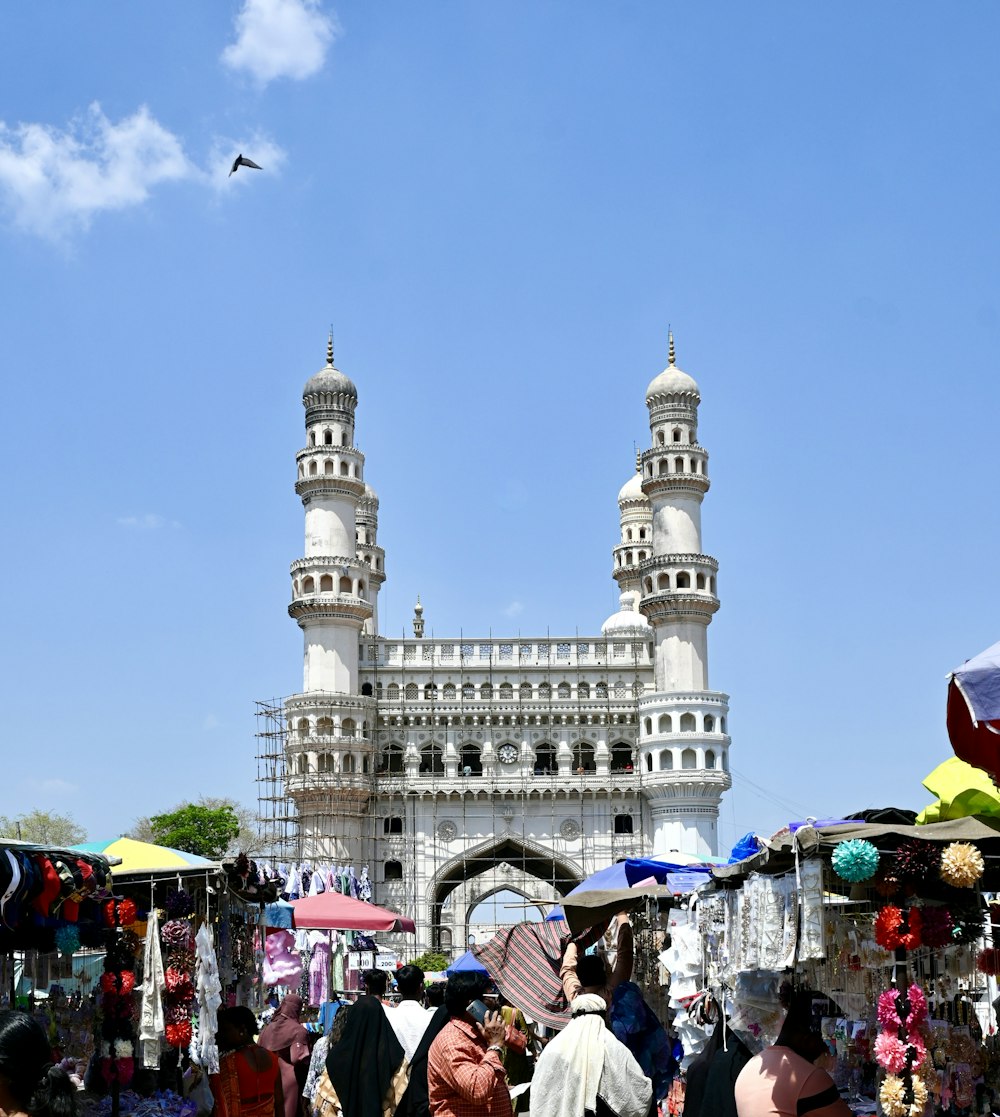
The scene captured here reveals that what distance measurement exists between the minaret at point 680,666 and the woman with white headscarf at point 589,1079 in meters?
42.0

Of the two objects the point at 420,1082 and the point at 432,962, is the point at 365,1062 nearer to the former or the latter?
the point at 420,1082

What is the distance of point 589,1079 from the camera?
7.39 meters

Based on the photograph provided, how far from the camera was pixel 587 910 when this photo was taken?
40.7 feet

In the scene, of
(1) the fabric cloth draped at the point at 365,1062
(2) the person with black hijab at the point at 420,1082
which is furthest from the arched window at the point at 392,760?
(2) the person with black hijab at the point at 420,1082

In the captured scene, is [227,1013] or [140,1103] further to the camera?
[140,1103]

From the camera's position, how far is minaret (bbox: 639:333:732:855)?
49.9 metres

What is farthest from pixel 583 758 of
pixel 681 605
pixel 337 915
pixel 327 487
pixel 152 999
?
pixel 152 999

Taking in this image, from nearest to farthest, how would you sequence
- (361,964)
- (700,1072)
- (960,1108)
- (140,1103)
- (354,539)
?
1. (700,1072)
2. (960,1108)
3. (140,1103)
4. (361,964)
5. (354,539)

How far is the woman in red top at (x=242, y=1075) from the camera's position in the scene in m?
8.37

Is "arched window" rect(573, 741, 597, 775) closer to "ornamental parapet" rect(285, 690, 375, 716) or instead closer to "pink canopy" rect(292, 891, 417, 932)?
"ornamental parapet" rect(285, 690, 375, 716)

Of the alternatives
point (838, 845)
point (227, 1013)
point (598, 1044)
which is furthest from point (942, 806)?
point (227, 1013)

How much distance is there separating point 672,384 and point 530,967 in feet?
146

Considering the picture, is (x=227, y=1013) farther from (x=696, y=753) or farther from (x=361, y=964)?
(x=696, y=753)

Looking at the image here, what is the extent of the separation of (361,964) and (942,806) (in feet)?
74.3
